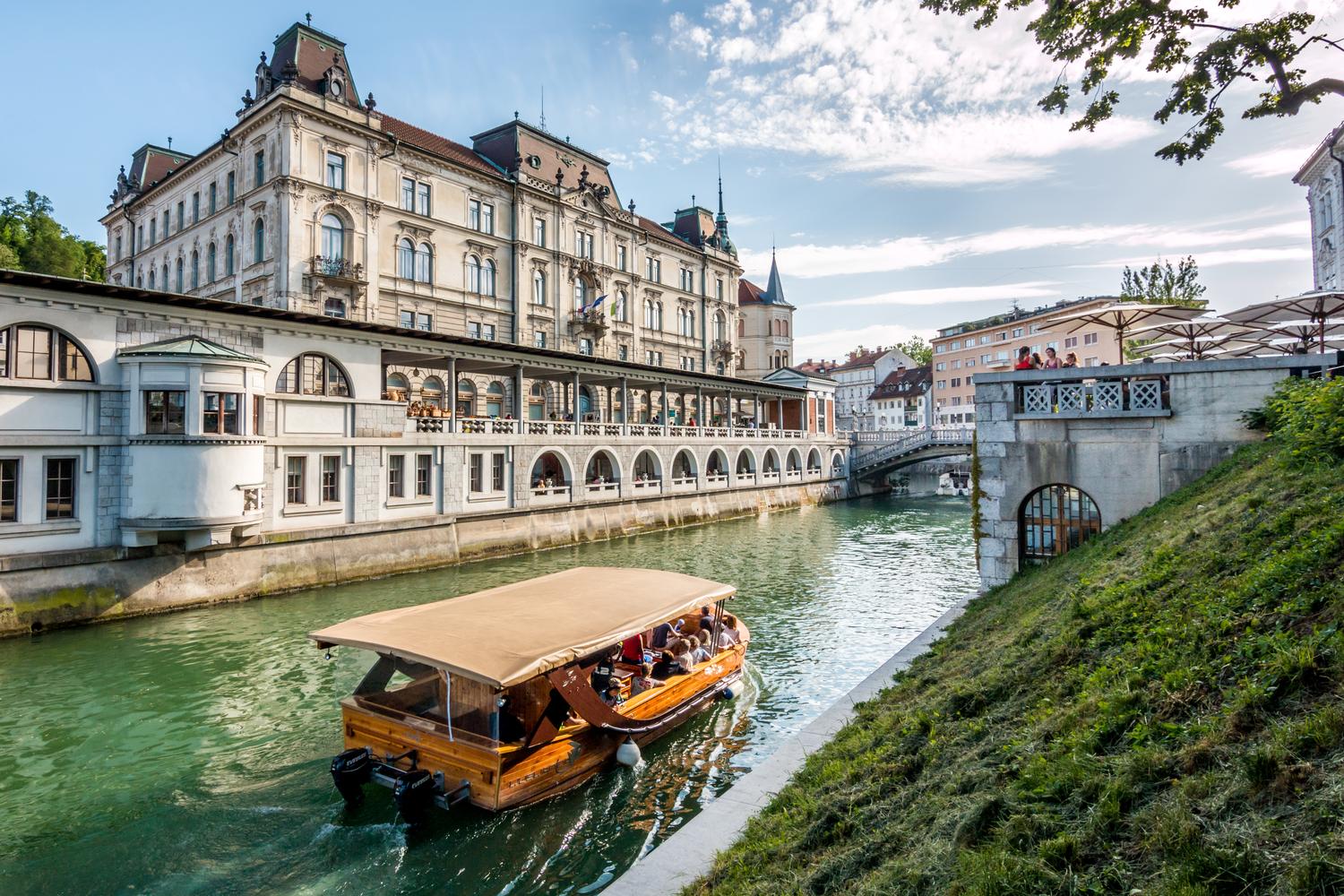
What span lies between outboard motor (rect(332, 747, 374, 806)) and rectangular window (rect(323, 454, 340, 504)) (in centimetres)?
1795

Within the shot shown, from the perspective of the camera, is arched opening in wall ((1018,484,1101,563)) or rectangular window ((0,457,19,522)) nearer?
arched opening in wall ((1018,484,1101,563))

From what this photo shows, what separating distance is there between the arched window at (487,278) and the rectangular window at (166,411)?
2685cm

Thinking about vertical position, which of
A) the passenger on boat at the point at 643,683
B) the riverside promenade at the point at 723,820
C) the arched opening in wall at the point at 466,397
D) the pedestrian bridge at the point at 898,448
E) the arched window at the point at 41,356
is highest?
the arched opening in wall at the point at 466,397

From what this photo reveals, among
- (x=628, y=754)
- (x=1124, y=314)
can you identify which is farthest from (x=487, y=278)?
(x=628, y=754)

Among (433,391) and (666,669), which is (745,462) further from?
(666,669)

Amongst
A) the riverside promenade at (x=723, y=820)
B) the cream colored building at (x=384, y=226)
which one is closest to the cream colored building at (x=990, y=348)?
the cream colored building at (x=384, y=226)

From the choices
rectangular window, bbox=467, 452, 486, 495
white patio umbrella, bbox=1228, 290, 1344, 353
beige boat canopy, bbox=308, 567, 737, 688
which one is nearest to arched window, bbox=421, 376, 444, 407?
rectangular window, bbox=467, 452, 486, 495

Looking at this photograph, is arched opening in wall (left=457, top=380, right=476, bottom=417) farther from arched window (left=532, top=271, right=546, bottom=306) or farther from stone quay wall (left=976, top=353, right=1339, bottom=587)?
stone quay wall (left=976, top=353, right=1339, bottom=587)

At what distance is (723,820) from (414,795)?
390cm

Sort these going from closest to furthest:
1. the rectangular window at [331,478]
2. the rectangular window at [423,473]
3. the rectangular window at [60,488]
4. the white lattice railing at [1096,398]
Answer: the white lattice railing at [1096,398]
the rectangular window at [60,488]
the rectangular window at [331,478]
the rectangular window at [423,473]

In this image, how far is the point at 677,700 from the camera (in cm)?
1236

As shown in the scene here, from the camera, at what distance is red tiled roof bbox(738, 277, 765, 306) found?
8075 cm

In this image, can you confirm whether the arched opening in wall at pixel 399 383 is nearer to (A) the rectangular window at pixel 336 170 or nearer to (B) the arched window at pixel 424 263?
(B) the arched window at pixel 424 263

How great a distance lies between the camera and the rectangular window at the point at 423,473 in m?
29.1
